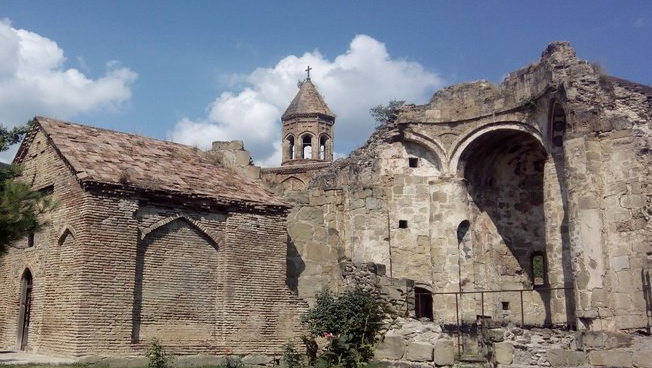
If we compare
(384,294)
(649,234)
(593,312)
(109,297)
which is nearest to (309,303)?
(384,294)

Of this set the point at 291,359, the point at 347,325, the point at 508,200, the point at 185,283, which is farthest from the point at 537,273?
the point at 185,283

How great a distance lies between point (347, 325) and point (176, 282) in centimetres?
389

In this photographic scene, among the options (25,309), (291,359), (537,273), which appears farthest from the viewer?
(537,273)

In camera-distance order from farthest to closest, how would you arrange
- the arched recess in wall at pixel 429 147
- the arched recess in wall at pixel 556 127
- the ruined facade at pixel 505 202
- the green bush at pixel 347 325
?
the arched recess in wall at pixel 429 147
the arched recess in wall at pixel 556 127
the ruined facade at pixel 505 202
the green bush at pixel 347 325

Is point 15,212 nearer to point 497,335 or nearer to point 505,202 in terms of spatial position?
point 497,335

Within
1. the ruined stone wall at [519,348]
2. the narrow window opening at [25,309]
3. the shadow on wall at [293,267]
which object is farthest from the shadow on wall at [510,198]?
the narrow window opening at [25,309]

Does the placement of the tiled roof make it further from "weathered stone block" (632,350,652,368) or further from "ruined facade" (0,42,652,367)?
"weathered stone block" (632,350,652,368)

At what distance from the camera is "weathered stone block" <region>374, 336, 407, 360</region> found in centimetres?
1419

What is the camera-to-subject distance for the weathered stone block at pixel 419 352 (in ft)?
46.4

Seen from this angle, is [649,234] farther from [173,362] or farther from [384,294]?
[173,362]

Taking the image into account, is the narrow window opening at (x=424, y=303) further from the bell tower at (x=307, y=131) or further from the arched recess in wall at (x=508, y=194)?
the bell tower at (x=307, y=131)

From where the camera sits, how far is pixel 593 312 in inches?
632

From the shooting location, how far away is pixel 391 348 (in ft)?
46.8

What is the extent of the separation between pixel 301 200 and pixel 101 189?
594 cm
